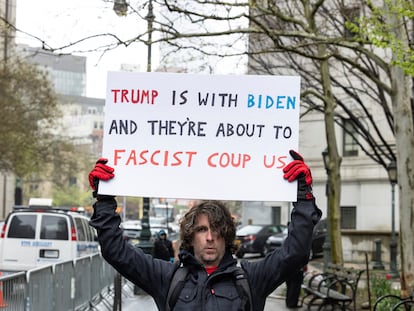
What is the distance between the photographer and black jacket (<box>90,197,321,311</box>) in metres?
3.95

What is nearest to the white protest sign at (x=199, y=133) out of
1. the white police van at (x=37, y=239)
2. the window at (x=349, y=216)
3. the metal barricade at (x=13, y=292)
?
the metal barricade at (x=13, y=292)

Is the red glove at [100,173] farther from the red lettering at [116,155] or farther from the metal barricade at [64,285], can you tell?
the metal barricade at [64,285]

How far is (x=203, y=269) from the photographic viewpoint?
13.3 ft

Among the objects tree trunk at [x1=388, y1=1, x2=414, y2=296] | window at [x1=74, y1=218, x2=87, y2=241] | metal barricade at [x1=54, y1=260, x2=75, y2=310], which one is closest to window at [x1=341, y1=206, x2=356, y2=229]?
window at [x1=74, y1=218, x2=87, y2=241]

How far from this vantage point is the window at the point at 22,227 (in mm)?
19109

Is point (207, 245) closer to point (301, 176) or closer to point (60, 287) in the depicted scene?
point (301, 176)

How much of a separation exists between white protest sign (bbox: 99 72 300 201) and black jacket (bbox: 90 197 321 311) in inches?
10.7

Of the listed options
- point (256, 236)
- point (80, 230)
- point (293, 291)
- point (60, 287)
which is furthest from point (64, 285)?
point (256, 236)

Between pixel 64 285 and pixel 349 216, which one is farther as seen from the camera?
pixel 349 216

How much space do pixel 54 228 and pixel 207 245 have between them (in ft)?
51.1

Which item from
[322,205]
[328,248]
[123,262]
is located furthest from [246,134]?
[322,205]

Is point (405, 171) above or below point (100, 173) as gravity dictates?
above

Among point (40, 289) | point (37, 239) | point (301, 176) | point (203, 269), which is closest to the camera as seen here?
point (203, 269)

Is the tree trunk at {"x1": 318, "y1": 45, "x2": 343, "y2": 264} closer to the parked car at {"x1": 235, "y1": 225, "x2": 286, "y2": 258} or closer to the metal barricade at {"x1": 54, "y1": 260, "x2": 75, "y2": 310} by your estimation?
the metal barricade at {"x1": 54, "y1": 260, "x2": 75, "y2": 310}
